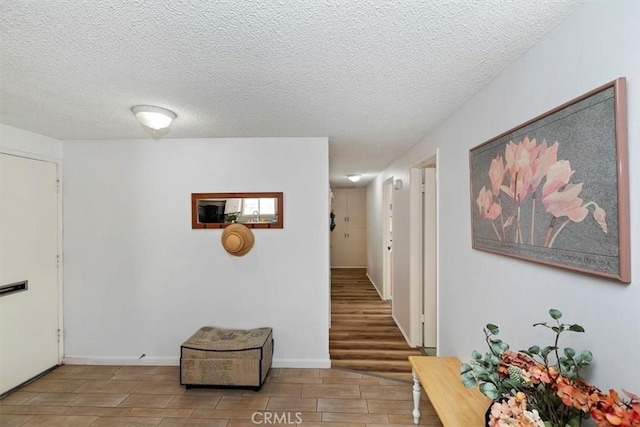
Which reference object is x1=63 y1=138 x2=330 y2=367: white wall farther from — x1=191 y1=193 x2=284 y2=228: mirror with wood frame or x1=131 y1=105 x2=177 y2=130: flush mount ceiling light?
x1=131 y1=105 x2=177 y2=130: flush mount ceiling light

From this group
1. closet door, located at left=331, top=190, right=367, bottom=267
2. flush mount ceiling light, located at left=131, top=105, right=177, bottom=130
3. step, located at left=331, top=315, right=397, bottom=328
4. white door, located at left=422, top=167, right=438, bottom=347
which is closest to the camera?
flush mount ceiling light, located at left=131, top=105, right=177, bottom=130

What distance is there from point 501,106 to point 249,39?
1.37 meters

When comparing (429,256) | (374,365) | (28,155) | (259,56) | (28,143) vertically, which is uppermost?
(259,56)

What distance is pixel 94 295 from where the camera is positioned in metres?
3.18

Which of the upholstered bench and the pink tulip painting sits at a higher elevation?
the pink tulip painting

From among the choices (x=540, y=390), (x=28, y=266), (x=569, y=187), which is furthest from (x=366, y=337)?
(x=28, y=266)

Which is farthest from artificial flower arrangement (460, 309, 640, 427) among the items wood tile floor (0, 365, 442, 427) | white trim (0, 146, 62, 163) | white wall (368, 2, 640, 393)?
white trim (0, 146, 62, 163)

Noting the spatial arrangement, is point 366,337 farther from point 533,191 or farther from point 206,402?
point 533,191

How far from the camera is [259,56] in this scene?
153 centimetres

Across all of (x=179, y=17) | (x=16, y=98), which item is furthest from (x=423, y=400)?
(x=16, y=98)

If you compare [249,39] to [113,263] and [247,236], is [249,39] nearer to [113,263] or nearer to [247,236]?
[247,236]

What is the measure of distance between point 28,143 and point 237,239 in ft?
6.90

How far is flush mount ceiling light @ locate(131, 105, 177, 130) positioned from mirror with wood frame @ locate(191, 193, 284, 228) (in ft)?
3.15

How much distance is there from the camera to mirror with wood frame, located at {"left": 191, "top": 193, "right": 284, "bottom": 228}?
3.11 meters
